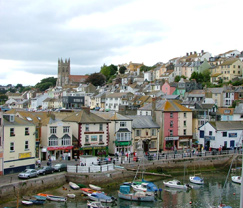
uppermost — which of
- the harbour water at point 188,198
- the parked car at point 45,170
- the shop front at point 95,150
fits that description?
the shop front at point 95,150

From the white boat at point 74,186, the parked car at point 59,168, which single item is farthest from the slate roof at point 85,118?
the white boat at point 74,186

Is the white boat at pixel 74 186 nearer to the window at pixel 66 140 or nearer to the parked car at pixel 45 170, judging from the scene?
the parked car at pixel 45 170

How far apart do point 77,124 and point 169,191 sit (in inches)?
621

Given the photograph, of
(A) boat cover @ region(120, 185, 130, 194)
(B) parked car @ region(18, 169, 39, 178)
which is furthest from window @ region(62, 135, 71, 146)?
(A) boat cover @ region(120, 185, 130, 194)

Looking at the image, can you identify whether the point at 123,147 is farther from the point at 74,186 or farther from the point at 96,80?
the point at 96,80

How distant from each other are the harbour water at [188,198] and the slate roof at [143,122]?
42.0 feet

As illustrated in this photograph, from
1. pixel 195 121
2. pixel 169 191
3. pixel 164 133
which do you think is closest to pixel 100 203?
pixel 169 191

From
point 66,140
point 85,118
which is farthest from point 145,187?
point 85,118

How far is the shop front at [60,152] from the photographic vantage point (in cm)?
4359

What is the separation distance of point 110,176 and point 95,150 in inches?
371

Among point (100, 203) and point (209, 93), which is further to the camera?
point (209, 93)

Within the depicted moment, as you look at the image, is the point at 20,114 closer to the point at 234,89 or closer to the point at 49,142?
the point at 49,142

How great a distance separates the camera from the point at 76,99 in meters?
112

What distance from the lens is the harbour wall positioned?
3128 cm
